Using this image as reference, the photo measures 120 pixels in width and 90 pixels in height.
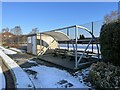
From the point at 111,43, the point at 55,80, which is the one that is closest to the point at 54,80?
the point at 55,80

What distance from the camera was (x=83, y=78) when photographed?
770 cm

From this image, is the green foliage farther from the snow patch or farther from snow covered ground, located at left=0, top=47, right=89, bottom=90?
the snow patch

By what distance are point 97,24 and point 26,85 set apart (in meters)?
7.40

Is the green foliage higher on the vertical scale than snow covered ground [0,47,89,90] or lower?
higher

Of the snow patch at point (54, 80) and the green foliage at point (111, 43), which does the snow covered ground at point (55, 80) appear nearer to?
the snow patch at point (54, 80)

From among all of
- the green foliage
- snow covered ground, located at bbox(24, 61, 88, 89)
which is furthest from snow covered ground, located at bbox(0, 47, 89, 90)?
the green foliage

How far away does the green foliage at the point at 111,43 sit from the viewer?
7153 mm

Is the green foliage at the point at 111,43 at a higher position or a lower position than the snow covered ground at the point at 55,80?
higher

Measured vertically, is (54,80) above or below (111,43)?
below

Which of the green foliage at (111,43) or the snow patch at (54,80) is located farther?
the green foliage at (111,43)

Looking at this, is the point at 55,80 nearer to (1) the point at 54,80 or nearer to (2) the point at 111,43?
(1) the point at 54,80

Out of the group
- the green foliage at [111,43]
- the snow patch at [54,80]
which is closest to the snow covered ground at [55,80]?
the snow patch at [54,80]

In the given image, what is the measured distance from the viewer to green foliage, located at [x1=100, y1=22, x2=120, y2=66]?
7.15 meters

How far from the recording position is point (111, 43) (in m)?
7.44
